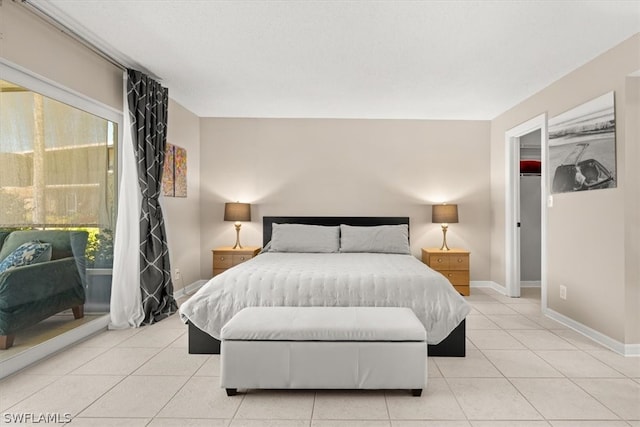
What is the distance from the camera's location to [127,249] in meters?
3.70

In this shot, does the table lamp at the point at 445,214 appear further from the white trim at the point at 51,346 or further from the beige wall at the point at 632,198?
the white trim at the point at 51,346

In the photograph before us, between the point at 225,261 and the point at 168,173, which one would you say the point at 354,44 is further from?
the point at 225,261

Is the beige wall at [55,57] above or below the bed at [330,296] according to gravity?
above

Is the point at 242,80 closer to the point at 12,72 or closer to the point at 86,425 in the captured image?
the point at 12,72

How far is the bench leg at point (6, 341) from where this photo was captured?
2.58 metres

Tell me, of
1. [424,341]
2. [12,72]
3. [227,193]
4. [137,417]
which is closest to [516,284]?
[424,341]

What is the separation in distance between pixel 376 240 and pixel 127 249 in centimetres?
276

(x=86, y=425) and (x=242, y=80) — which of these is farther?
(x=242, y=80)

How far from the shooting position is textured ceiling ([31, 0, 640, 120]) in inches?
103

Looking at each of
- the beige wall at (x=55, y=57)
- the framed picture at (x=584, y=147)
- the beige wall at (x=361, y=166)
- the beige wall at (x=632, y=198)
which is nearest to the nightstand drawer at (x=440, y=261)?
the beige wall at (x=361, y=166)

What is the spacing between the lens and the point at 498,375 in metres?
2.64

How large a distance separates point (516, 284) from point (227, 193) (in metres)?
4.13

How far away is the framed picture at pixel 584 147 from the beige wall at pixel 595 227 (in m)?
0.06
